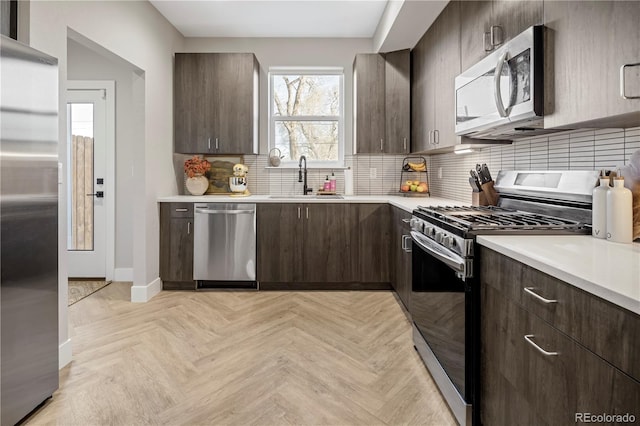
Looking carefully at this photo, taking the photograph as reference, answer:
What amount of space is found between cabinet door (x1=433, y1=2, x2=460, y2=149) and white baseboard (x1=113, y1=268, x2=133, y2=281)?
343 centimetres

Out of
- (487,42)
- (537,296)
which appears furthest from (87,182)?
(537,296)

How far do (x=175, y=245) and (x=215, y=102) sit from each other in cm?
152

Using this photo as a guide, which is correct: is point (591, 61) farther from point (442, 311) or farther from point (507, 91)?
point (442, 311)

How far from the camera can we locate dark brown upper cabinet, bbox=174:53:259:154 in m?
4.22

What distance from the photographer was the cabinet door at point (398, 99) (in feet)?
13.5

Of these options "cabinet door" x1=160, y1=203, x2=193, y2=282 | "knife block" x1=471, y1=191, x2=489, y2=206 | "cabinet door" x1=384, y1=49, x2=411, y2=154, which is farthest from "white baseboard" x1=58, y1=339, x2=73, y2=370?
"cabinet door" x1=384, y1=49, x2=411, y2=154

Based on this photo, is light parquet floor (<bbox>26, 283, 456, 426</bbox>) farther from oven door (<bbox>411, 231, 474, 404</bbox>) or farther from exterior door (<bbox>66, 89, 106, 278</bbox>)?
exterior door (<bbox>66, 89, 106, 278</bbox>)

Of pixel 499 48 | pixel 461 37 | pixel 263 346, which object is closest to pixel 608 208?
pixel 499 48

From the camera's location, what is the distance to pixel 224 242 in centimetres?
394

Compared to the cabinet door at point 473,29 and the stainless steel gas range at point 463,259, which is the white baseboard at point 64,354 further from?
the cabinet door at point 473,29

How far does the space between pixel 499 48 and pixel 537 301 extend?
1.43m

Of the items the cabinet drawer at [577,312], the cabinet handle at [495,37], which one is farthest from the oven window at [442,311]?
the cabinet handle at [495,37]

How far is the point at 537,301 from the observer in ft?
3.97

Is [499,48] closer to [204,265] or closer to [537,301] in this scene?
[537,301]
